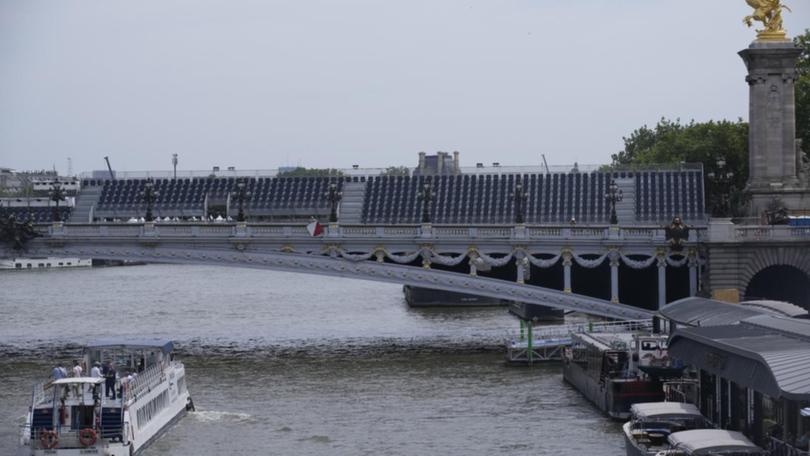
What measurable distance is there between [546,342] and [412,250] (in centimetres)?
923

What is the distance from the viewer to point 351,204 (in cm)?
12900

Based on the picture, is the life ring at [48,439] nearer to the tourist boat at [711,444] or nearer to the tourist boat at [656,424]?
the tourist boat at [656,424]

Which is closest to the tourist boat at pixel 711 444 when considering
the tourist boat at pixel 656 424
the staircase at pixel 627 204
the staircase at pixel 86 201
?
the tourist boat at pixel 656 424

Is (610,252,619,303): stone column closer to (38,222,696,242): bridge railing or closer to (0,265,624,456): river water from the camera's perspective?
(38,222,696,242): bridge railing

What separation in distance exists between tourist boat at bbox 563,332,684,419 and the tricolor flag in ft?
66.2

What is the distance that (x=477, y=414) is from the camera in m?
62.8

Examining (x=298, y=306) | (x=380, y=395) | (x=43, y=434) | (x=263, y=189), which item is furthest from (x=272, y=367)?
(x=263, y=189)

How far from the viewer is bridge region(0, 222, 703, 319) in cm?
8288

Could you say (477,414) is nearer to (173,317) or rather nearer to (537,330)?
(537,330)

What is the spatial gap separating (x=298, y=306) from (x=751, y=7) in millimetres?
49754

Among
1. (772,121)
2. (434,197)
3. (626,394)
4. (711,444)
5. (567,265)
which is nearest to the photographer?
(711,444)

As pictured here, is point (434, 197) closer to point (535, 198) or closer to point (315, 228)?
point (535, 198)

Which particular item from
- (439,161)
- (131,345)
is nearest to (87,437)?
(131,345)

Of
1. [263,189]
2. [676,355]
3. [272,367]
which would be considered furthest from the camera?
[263,189]
